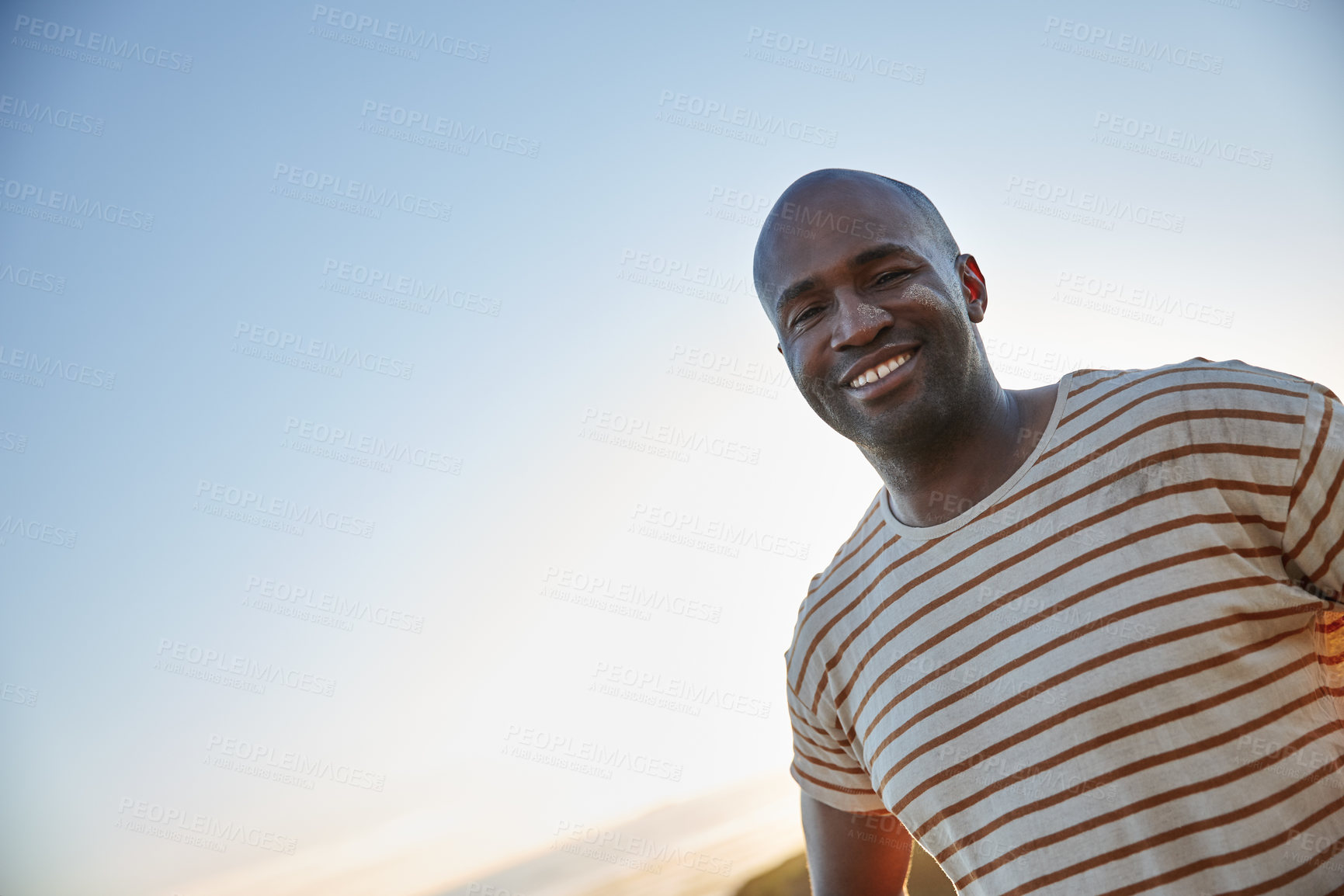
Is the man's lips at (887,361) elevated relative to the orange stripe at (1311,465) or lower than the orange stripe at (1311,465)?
elevated

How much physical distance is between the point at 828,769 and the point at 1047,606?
837 mm

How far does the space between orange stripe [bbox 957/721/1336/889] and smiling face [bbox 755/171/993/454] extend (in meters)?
0.90

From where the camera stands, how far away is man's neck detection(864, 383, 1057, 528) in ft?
7.08

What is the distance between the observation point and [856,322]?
7.39 feet

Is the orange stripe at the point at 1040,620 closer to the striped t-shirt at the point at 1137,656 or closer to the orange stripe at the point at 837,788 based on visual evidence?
the striped t-shirt at the point at 1137,656

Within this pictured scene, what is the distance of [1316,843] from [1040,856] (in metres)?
0.51

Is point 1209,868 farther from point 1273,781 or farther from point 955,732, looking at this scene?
point 955,732

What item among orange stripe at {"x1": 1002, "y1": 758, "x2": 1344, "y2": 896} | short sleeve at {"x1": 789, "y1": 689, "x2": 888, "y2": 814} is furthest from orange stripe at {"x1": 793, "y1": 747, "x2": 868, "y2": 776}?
orange stripe at {"x1": 1002, "y1": 758, "x2": 1344, "y2": 896}

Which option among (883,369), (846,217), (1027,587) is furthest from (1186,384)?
(846,217)

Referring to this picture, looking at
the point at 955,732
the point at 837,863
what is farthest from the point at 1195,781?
the point at 837,863

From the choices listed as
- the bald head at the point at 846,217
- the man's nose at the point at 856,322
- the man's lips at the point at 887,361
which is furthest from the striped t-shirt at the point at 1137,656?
the bald head at the point at 846,217

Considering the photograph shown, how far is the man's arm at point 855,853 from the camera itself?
7.68 ft

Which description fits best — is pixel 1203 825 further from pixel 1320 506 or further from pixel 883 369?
pixel 883 369

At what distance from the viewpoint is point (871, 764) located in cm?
219
